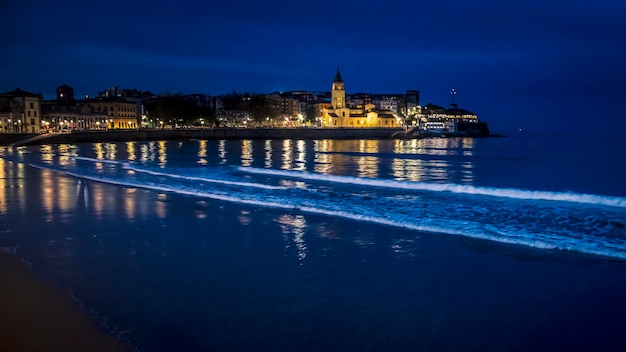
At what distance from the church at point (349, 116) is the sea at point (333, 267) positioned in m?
108

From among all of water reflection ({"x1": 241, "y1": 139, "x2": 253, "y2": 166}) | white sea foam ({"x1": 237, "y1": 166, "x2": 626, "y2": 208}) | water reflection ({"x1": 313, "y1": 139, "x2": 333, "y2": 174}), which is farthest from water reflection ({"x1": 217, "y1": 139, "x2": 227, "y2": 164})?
white sea foam ({"x1": 237, "y1": 166, "x2": 626, "y2": 208})

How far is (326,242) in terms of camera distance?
11352mm

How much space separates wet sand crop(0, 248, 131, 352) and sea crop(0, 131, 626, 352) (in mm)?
237

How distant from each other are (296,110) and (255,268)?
151 m

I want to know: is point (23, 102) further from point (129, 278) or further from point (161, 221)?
point (129, 278)

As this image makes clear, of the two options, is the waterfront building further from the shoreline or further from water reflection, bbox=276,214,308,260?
water reflection, bbox=276,214,308,260

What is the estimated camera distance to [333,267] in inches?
370

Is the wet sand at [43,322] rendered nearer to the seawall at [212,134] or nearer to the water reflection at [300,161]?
the water reflection at [300,161]

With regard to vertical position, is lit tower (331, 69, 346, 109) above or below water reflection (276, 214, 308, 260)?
above

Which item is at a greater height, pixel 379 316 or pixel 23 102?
pixel 23 102

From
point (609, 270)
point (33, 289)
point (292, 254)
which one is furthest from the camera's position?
point (292, 254)

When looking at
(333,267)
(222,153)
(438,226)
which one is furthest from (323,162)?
(333,267)

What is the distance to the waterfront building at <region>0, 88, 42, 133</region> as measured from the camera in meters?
76.7

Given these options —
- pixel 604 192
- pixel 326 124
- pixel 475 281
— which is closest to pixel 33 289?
pixel 475 281
